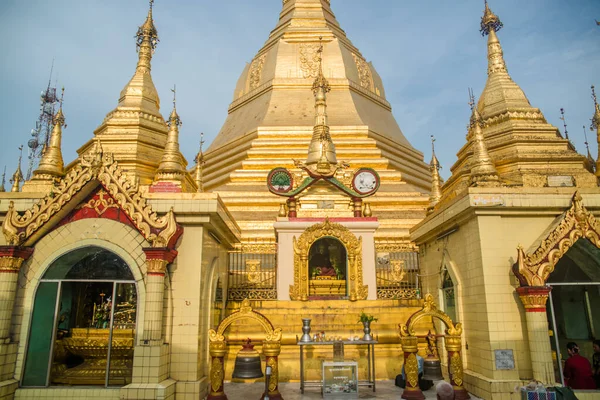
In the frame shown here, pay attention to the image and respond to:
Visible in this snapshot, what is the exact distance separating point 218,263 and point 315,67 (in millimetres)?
16664

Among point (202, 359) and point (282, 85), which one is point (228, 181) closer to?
point (282, 85)

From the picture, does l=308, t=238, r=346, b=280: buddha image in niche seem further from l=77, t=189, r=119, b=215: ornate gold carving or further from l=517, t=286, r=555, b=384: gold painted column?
l=77, t=189, r=119, b=215: ornate gold carving

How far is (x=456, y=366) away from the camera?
27.0 ft

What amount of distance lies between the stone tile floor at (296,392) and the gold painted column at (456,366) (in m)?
0.32

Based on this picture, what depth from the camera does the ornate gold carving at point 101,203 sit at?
8.09 m

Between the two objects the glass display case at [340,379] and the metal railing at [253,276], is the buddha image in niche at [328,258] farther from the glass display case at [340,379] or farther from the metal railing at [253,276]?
the glass display case at [340,379]

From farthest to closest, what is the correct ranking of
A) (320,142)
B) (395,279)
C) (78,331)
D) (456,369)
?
(320,142), (395,279), (78,331), (456,369)

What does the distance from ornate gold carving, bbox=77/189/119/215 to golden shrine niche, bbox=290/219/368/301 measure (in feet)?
16.4

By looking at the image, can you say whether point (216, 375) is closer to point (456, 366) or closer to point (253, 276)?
point (456, 366)

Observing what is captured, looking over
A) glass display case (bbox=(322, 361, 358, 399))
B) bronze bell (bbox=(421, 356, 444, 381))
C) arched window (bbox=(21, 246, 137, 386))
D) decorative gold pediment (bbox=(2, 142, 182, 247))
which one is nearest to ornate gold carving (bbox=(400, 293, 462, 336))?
bronze bell (bbox=(421, 356, 444, 381))

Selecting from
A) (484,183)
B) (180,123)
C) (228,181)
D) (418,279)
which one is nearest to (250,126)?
(228,181)

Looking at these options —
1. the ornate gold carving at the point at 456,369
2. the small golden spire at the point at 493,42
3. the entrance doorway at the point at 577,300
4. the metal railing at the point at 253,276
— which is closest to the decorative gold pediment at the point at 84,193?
the metal railing at the point at 253,276

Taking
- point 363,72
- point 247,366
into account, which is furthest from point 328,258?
point 363,72

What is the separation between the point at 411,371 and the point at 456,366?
85 centimetres
